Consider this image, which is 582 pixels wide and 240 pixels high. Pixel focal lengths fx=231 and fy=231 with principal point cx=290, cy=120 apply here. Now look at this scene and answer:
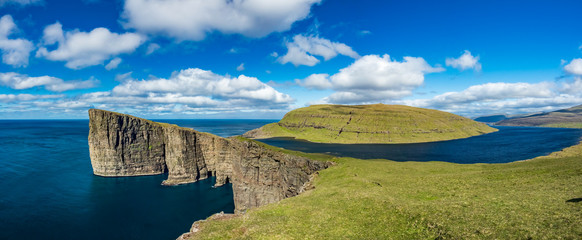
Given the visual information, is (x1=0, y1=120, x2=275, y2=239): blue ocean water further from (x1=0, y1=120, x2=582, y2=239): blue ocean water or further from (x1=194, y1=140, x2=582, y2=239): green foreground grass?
(x1=194, y1=140, x2=582, y2=239): green foreground grass

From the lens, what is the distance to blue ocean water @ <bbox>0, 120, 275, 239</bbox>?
57.6 metres

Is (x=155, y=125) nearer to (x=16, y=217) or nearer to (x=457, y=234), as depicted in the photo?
(x=16, y=217)

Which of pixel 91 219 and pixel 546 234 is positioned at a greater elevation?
pixel 546 234

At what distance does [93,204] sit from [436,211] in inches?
3706

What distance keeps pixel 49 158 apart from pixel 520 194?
196214 millimetres

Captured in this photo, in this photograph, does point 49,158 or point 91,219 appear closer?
point 91,219

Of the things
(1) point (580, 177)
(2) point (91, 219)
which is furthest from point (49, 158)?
(1) point (580, 177)

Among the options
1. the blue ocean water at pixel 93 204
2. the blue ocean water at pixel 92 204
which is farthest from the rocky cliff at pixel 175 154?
the blue ocean water at pixel 92 204

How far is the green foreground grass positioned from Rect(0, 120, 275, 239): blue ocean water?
139 ft

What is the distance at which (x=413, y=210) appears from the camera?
82.3 feet

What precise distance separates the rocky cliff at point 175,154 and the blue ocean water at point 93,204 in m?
5.65

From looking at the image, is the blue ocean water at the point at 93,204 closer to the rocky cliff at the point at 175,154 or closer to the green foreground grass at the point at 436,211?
the rocky cliff at the point at 175,154

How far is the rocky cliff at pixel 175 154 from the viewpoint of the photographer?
71750 millimetres

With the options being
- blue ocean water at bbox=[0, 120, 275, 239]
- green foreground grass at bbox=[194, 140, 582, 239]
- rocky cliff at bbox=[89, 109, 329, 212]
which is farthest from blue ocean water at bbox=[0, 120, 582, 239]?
green foreground grass at bbox=[194, 140, 582, 239]
